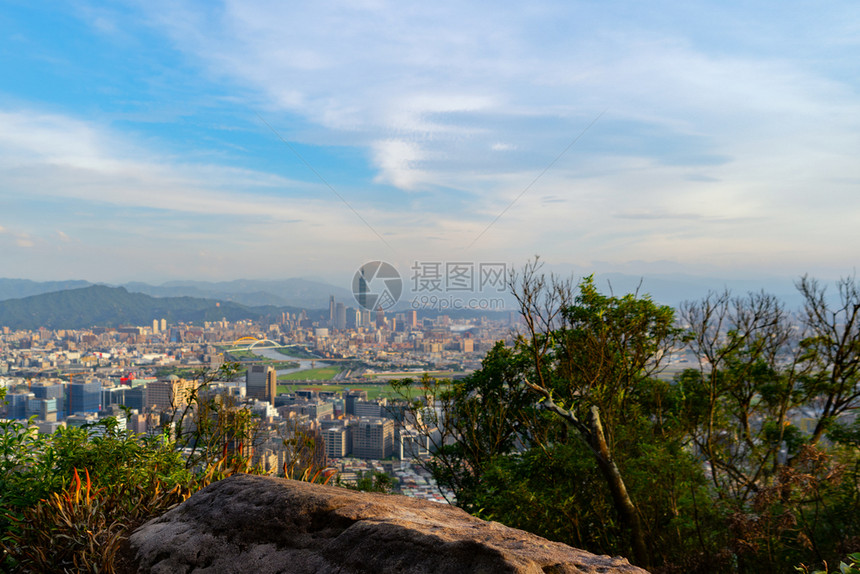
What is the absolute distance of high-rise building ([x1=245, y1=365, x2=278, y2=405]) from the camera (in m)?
20.4

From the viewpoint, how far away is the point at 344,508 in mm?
2391

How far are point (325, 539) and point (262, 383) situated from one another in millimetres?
21908

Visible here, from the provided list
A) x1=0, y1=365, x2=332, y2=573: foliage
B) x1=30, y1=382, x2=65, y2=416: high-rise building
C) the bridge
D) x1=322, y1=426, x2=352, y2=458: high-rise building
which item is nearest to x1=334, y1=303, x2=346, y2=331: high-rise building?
the bridge

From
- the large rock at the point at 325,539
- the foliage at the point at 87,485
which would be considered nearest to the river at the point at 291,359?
the foliage at the point at 87,485

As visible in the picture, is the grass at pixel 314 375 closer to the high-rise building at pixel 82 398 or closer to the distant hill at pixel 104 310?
the high-rise building at pixel 82 398

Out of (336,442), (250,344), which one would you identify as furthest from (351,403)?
(250,344)

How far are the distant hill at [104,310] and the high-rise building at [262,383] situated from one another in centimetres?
4512

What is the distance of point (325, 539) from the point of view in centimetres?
228

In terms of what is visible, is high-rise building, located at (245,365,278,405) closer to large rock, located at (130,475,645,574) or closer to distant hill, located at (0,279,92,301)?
large rock, located at (130,475,645,574)

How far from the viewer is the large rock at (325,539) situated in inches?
76.0

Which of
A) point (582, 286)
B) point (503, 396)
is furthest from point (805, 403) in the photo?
point (503, 396)

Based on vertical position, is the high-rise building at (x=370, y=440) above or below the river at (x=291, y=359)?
above

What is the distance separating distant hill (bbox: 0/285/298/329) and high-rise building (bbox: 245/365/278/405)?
45122 mm

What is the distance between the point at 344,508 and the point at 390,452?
16442mm
